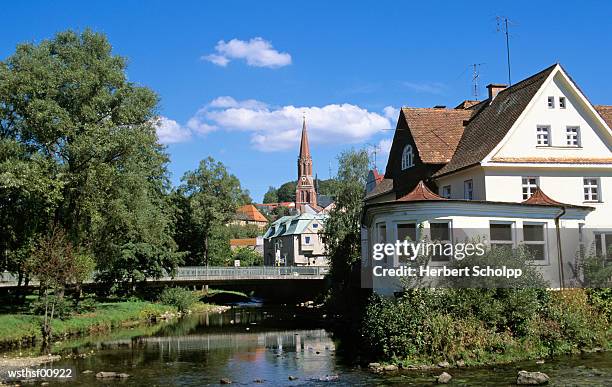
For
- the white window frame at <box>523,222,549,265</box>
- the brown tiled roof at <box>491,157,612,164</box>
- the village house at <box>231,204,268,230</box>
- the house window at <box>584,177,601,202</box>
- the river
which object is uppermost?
the village house at <box>231,204,268,230</box>

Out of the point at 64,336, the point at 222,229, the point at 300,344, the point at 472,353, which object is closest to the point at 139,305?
the point at 64,336

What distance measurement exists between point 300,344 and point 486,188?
12320 millimetres

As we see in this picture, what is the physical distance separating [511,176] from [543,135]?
297cm

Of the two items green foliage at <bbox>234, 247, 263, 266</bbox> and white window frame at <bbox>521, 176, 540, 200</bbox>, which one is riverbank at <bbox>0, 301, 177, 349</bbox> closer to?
white window frame at <bbox>521, 176, 540, 200</bbox>

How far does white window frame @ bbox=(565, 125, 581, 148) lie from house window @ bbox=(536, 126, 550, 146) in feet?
3.21

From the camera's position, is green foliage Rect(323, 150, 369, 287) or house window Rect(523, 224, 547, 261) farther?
green foliage Rect(323, 150, 369, 287)

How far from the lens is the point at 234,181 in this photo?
73062 millimetres

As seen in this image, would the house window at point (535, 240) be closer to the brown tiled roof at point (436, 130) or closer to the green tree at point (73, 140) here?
the brown tiled roof at point (436, 130)

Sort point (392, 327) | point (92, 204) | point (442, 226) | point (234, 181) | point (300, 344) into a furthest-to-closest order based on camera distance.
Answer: point (234, 181) → point (92, 204) → point (300, 344) → point (442, 226) → point (392, 327)

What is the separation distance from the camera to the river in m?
20.1

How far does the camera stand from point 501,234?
24.8 metres

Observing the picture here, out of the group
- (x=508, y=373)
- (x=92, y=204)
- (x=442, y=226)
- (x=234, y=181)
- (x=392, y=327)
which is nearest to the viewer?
(x=508, y=373)

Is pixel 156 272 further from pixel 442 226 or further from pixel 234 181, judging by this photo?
pixel 442 226

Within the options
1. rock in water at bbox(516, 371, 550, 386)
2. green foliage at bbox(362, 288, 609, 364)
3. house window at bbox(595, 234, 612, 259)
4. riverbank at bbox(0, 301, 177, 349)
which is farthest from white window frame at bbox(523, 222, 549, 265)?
riverbank at bbox(0, 301, 177, 349)
